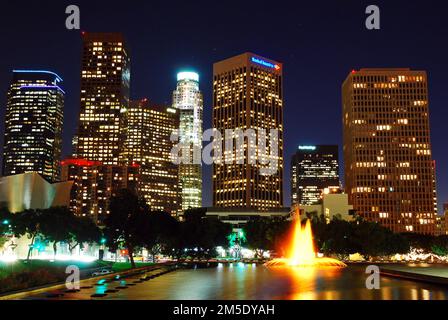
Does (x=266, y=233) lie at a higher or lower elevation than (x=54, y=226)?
lower

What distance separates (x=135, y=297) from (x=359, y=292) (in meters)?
14.3

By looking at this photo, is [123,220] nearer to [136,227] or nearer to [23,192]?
[136,227]

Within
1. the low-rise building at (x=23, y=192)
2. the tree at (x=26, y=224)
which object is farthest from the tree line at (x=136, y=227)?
the low-rise building at (x=23, y=192)

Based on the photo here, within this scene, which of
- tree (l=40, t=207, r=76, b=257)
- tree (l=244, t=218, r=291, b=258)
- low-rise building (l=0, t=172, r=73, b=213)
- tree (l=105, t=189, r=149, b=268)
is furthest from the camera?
low-rise building (l=0, t=172, r=73, b=213)

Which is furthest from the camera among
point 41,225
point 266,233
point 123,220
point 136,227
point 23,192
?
point 266,233

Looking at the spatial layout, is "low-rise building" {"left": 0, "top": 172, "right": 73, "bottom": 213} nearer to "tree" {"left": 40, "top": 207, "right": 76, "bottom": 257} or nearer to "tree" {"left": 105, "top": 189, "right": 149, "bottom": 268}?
"tree" {"left": 40, "top": 207, "right": 76, "bottom": 257}

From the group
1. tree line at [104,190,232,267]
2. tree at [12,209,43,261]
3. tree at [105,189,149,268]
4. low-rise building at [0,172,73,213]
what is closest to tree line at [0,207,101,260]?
tree at [12,209,43,261]

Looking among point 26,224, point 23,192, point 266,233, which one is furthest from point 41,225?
point 266,233

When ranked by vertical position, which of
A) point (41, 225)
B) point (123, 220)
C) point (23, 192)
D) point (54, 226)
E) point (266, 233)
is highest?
point (23, 192)

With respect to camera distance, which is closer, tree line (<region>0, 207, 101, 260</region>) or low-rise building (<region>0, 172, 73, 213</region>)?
tree line (<region>0, 207, 101, 260</region>)

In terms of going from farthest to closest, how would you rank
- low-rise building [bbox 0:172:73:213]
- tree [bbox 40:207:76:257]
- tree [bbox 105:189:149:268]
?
low-rise building [bbox 0:172:73:213]
tree [bbox 40:207:76:257]
tree [bbox 105:189:149:268]

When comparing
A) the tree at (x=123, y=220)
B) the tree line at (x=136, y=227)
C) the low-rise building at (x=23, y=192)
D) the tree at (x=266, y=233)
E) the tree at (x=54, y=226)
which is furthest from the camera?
the low-rise building at (x=23, y=192)

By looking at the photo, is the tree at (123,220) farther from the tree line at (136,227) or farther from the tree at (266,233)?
the tree at (266,233)
